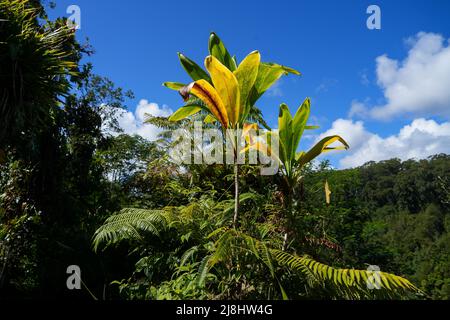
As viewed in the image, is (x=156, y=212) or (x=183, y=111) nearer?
(x=183, y=111)

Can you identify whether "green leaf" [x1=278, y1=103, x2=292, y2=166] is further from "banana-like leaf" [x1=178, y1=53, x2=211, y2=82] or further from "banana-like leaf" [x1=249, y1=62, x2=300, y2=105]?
"banana-like leaf" [x1=178, y1=53, x2=211, y2=82]

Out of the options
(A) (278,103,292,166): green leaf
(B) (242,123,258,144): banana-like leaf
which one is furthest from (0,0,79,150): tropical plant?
(A) (278,103,292,166): green leaf

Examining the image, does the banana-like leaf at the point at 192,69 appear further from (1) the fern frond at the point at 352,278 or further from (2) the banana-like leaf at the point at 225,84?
(1) the fern frond at the point at 352,278

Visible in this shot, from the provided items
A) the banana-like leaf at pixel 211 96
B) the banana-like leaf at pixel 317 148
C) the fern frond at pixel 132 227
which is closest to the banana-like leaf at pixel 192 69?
the banana-like leaf at pixel 211 96

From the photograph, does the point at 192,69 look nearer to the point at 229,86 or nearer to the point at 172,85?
the point at 172,85

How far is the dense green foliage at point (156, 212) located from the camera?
1.90 m

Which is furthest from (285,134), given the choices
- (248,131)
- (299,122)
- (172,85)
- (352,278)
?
(352,278)

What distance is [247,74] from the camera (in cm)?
212

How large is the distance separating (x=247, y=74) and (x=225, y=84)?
22cm

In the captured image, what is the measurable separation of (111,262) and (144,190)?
208 centimetres

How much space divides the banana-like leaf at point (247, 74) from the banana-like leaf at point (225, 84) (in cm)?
8

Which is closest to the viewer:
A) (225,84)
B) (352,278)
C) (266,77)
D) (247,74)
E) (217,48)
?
(352,278)

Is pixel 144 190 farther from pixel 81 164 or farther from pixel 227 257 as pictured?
pixel 227 257
